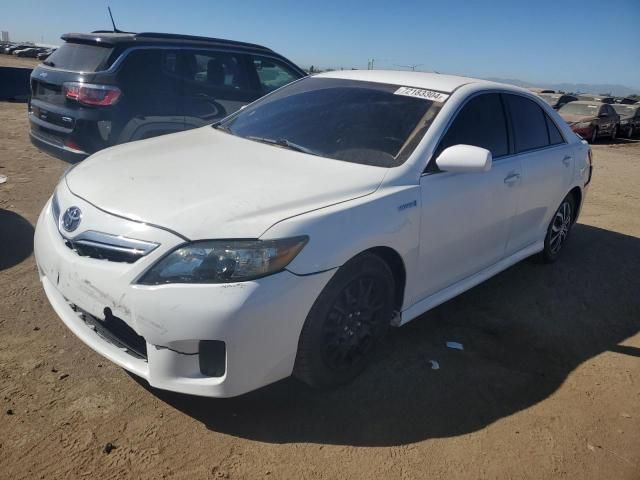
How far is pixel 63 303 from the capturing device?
2762 millimetres

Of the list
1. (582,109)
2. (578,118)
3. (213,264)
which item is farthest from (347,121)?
(582,109)

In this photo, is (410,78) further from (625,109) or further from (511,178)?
(625,109)

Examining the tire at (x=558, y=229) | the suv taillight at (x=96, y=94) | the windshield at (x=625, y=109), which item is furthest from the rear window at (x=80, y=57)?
the windshield at (x=625, y=109)

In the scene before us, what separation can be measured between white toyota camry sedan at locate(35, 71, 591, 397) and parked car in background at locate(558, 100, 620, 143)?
16.5m

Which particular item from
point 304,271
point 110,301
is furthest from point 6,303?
point 304,271

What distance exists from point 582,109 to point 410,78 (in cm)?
1811

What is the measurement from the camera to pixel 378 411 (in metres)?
2.72

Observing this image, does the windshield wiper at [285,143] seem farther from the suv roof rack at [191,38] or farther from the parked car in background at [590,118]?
the parked car in background at [590,118]

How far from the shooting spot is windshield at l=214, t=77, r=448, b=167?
3166mm

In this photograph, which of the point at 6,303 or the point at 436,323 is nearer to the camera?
the point at 6,303

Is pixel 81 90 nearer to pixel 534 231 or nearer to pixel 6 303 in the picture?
pixel 6 303

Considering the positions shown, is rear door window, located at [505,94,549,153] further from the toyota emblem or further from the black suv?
the black suv

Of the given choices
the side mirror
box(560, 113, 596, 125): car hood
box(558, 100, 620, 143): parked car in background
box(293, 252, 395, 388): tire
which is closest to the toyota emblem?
box(293, 252, 395, 388): tire

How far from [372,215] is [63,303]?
1652 mm
